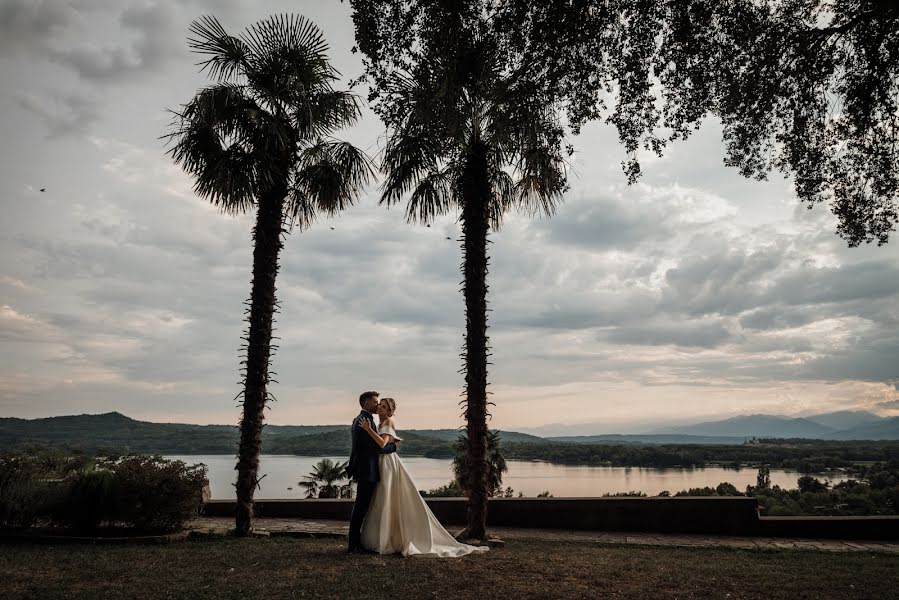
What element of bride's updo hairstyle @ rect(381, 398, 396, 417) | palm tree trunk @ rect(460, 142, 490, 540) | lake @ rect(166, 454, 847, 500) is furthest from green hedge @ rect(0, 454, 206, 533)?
lake @ rect(166, 454, 847, 500)

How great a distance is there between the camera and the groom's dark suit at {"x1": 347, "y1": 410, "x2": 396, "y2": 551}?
7914 mm

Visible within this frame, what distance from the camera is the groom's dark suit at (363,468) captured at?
26.0ft

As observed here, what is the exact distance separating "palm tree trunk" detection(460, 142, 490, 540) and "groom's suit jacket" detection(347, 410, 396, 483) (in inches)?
72.3

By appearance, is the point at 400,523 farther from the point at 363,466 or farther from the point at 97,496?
the point at 97,496

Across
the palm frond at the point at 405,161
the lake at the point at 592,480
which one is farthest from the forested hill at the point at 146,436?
the palm frond at the point at 405,161

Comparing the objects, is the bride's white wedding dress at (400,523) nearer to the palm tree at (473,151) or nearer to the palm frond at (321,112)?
the palm tree at (473,151)


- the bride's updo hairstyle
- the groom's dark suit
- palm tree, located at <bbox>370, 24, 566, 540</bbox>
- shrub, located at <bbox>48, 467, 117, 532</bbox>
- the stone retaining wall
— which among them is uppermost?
palm tree, located at <bbox>370, 24, 566, 540</bbox>

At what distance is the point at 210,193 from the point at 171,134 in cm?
119

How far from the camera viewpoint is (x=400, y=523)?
7848mm

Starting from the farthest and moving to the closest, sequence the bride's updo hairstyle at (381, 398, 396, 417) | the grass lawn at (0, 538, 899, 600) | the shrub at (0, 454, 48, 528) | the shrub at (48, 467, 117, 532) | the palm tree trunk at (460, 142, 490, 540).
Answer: the palm tree trunk at (460, 142, 490, 540)
the shrub at (48, 467, 117, 532)
the shrub at (0, 454, 48, 528)
the bride's updo hairstyle at (381, 398, 396, 417)
the grass lawn at (0, 538, 899, 600)

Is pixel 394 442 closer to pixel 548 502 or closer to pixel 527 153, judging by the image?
pixel 548 502

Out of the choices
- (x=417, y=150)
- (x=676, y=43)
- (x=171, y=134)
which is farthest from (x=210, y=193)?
(x=676, y=43)

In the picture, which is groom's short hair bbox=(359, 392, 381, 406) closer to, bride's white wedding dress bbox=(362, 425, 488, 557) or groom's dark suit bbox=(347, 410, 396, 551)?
groom's dark suit bbox=(347, 410, 396, 551)

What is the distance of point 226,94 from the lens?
1020 centimetres
